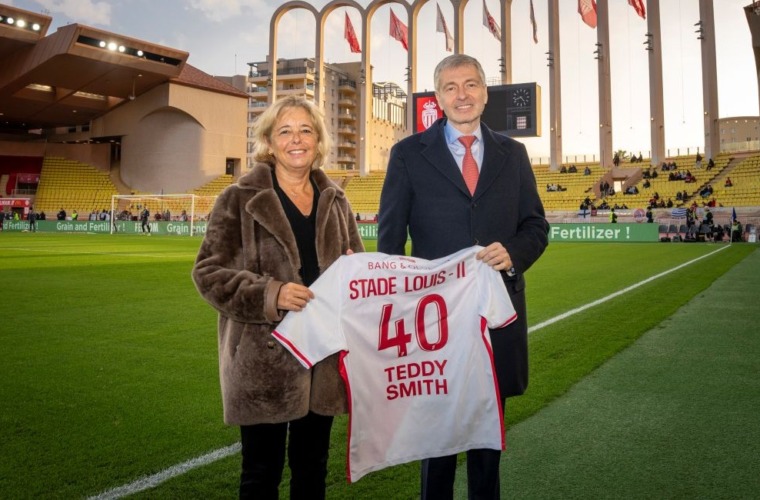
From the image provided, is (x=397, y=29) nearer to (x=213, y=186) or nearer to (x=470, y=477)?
(x=213, y=186)

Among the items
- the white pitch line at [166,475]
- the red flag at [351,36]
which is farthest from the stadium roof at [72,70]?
the white pitch line at [166,475]

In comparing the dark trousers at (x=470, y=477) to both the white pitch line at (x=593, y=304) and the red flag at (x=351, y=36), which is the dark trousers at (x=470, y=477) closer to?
the white pitch line at (x=593, y=304)

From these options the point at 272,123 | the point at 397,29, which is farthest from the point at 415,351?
the point at 397,29

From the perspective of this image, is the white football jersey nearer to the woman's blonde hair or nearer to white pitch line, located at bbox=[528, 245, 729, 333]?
the woman's blonde hair

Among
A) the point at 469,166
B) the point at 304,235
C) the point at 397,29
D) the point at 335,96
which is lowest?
the point at 304,235

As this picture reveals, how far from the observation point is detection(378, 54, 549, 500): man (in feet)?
8.07

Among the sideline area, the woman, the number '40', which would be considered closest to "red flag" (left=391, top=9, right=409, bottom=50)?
the sideline area

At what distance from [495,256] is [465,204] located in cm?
26

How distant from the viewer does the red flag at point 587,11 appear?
3466 centimetres

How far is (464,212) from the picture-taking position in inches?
98.3

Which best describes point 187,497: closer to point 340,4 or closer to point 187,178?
point 340,4

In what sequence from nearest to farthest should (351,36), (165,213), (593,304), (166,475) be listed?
(166,475) → (593,304) → (351,36) → (165,213)

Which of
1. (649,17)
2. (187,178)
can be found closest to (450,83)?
(649,17)

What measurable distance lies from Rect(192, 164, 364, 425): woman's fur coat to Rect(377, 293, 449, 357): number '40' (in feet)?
1.08
